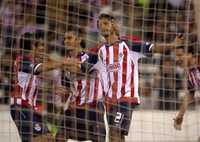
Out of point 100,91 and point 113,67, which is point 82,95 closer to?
point 100,91

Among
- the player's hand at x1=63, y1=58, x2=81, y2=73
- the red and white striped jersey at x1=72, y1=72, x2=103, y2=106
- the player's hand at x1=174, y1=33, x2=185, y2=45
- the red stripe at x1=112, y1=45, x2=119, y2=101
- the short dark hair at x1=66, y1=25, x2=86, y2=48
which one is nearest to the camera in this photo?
the player's hand at x1=174, y1=33, x2=185, y2=45

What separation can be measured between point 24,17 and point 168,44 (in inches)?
55.3

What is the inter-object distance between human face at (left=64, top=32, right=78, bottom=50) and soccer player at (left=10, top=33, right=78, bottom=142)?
0.15 metres

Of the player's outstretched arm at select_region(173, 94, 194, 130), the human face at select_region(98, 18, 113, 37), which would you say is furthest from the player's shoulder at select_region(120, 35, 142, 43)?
the player's outstretched arm at select_region(173, 94, 194, 130)

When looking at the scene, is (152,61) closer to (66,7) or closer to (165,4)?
(165,4)

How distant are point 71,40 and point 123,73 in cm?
54

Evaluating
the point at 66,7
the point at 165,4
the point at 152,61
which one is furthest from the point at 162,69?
the point at 66,7

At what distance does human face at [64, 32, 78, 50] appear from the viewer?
6.31 metres

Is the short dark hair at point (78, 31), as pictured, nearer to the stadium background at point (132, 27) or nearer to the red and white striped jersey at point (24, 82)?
the stadium background at point (132, 27)

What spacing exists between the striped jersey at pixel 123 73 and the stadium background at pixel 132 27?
0.36m

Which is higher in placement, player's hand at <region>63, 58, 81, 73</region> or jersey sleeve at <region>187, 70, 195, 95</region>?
player's hand at <region>63, 58, 81, 73</region>

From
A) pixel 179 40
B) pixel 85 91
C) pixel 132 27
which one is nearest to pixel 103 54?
pixel 85 91

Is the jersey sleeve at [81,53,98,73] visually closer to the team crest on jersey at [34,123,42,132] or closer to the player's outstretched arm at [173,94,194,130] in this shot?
the team crest on jersey at [34,123,42,132]

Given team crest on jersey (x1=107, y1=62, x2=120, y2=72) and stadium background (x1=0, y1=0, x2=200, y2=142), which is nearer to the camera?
team crest on jersey (x1=107, y1=62, x2=120, y2=72)
